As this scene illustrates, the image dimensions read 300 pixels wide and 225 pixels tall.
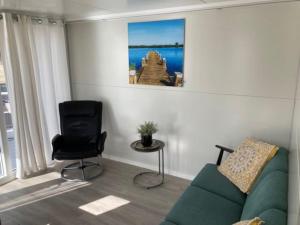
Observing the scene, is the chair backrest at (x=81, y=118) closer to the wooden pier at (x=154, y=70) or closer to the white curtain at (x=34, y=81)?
the white curtain at (x=34, y=81)

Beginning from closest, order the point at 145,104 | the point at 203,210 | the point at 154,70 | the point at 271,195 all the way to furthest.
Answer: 1. the point at 271,195
2. the point at 203,210
3. the point at 154,70
4. the point at 145,104

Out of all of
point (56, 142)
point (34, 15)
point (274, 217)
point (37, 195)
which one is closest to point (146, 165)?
point (56, 142)

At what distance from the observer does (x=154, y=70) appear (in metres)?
3.27

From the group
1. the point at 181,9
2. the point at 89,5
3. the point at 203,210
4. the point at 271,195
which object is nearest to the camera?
the point at 271,195

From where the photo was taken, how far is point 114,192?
3.05 meters

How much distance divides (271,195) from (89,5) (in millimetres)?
2594

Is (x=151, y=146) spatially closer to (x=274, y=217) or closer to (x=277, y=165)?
(x=277, y=165)

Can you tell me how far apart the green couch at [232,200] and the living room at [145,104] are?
0.05 ft

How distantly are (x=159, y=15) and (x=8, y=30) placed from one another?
74.8 inches

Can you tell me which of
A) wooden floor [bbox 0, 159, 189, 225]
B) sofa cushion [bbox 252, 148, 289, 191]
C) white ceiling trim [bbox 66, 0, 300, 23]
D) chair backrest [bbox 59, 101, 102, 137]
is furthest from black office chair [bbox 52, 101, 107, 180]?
sofa cushion [bbox 252, 148, 289, 191]

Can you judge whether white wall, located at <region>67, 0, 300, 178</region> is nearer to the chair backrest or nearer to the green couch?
the chair backrest

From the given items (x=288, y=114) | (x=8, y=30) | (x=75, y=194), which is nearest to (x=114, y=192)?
(x=75, y=194)

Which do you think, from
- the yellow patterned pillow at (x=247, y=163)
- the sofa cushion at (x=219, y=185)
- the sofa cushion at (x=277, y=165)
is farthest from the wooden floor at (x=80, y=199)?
the sofa cushion at (x=277, y=165)

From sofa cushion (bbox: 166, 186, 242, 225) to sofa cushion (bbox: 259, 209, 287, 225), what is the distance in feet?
1.63
